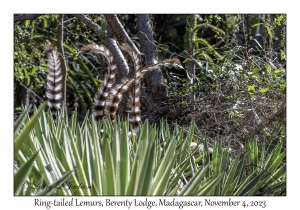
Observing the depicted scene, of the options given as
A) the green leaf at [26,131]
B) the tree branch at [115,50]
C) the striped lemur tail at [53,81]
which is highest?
the tree branch at [115,50]

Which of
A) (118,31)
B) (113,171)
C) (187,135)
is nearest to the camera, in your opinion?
(113,171)

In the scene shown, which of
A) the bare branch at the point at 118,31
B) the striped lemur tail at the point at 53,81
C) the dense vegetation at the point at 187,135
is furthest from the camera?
the bare branch at the point at 118,31

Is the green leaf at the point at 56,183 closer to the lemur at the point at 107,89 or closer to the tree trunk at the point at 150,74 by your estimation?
the lemur at the point at 107,89

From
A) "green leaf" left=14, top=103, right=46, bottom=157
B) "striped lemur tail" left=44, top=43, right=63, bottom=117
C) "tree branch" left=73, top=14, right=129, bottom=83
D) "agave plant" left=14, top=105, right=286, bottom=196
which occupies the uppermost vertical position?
"tree branch" left=73, top=14, right=129, bottom=83

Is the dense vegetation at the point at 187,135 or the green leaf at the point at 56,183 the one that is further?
the dense vegetation at the point at 187,135

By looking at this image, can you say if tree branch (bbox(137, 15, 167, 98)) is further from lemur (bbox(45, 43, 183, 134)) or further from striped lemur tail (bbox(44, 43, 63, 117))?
striped lemur tail (bbox(44, 43, 63, 117))

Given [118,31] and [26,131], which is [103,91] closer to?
[118,31]

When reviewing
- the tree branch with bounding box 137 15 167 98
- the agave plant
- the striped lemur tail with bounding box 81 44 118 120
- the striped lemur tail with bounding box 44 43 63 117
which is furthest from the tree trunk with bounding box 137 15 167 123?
the agave plant

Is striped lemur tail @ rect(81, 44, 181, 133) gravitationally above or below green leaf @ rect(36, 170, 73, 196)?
above

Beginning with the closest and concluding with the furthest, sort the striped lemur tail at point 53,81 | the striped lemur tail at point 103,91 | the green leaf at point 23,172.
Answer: the green leaf at point 23,172 → the striped lemur tail at point 53,81 → the striped lemur tail at point 103,91

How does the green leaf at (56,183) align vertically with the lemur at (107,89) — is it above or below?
below

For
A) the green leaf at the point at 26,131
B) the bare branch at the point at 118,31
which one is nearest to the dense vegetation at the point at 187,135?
the green leaf at the point at 26,131

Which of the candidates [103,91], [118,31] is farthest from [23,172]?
[118,31]
